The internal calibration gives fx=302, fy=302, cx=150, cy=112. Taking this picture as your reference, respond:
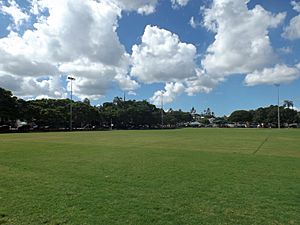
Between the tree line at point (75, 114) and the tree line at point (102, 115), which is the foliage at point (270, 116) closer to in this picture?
the tree line at point (102, 115)

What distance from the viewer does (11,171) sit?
38.1 ft

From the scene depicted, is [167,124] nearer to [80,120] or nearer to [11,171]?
[80,120]

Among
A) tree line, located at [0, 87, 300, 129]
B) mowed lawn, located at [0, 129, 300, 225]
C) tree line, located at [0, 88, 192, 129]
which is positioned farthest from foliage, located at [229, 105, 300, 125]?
mowed lawn, located at [0, 129, 300, 225]

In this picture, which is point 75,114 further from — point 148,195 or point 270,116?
point 270,116

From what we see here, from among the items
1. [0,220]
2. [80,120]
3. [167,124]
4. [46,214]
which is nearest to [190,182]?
[46,214]

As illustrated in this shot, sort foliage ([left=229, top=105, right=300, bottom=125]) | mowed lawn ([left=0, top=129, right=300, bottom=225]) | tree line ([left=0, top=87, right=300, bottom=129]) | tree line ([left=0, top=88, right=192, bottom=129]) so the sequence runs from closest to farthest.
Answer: mowed lawn ([left=0, top=129, right=300, bottom=225])
tree line ([left=0, top=88, right=192, bottom=129])
tree line ([left=0, top=87, right=300, bottom=129])
foliage ([left=229, top=105, right=300, bottom=125])

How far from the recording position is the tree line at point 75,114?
70.2 metres

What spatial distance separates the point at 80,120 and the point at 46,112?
53.0 feet

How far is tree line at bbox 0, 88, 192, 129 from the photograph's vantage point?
230 ft

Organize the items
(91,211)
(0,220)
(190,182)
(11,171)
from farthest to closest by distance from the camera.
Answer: (11,171)
(190,182)
(91,211)
(0,220)

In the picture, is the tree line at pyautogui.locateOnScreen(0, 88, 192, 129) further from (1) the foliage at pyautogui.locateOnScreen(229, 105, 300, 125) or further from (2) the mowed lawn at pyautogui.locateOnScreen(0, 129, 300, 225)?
(2) the mowed lawn at pyautogui.locateOnScreen(0, 129, 300, 225)

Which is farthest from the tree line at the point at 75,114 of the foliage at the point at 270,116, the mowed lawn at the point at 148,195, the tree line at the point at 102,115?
the mowed lawn at the point at 148,195

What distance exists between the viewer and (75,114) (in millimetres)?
93750

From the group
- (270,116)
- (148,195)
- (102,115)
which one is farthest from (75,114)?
(270,116)
